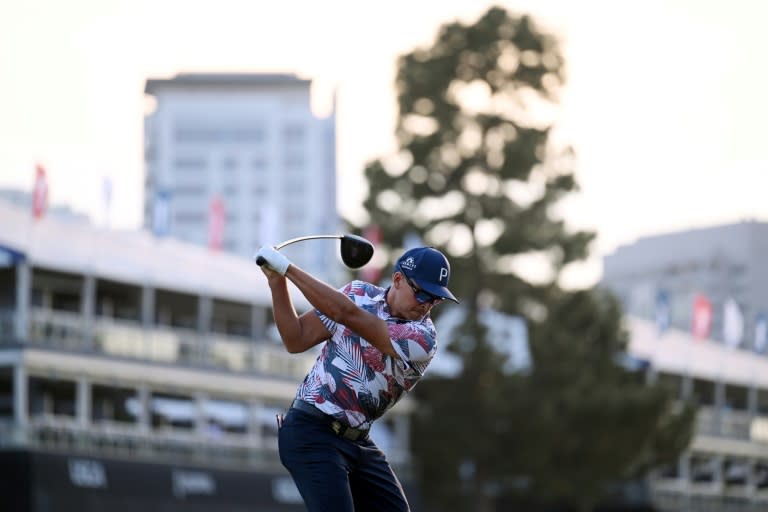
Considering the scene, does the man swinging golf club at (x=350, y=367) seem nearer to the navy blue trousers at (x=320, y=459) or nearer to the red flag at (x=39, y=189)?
the navy blue trousers at (x=320, y=459)

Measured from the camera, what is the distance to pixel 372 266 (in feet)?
175

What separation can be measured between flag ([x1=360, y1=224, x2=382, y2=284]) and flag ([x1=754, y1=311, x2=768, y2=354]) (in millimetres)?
36770

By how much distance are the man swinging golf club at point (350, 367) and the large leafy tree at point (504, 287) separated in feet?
132

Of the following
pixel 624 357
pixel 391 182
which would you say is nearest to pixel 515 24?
pixel 391 182

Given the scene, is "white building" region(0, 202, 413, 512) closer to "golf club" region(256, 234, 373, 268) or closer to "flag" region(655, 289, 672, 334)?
"flag" region(655, 289, 672, 334)

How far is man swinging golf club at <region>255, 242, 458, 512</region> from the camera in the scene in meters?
9.88

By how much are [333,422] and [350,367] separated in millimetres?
318

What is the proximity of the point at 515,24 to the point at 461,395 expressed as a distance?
35.1 feet

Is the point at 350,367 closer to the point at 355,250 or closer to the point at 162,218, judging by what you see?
the point at 355,250

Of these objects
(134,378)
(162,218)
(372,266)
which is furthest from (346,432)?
(162,218)

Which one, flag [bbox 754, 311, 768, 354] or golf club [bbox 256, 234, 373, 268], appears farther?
flag [bbox 754, 311, 768, 354]

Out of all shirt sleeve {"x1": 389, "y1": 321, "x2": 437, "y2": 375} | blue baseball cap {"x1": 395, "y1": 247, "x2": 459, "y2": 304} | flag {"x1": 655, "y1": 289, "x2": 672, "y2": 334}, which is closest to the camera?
blue baseball cap {"x1": 395, "y1": 247, "x2": 459, "y2": 304}

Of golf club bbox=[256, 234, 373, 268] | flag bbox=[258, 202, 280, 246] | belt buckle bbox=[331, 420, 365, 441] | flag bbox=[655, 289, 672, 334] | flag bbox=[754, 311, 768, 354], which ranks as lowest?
flag bbox=[754, 311, 768, 354]

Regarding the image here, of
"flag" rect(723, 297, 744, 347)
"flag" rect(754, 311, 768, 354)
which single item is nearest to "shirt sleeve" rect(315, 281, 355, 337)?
"flag" rect(723, 297, 744, 347)
